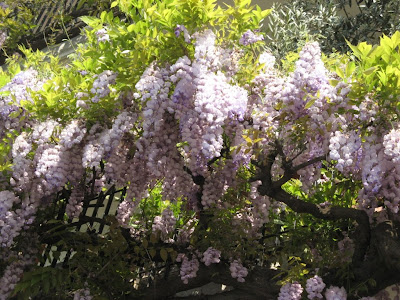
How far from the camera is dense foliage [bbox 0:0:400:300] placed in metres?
3.33

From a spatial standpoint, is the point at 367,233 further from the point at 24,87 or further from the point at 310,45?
the point at 24,87

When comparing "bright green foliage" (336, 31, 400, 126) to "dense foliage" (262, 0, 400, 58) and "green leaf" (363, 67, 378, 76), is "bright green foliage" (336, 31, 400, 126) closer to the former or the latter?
"green leaf" (363, 67, 378, 76)

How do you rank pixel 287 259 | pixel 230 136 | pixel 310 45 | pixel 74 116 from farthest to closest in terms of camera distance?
pixel 287 259 < pixel 74 116 < pixel 230 136 < pixel 310 45

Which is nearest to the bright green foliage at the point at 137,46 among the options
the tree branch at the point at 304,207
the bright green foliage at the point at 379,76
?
the tree branch at the point at 304,207

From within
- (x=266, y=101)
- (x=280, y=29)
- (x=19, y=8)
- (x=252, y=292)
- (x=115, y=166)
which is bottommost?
(x=252, y=292)

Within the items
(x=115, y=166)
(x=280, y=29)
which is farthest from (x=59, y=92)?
(x=280, y=29)

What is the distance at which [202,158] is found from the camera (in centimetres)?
365

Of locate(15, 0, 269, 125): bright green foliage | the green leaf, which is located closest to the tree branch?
locate(15, 0, 269, 125): bright green foliage

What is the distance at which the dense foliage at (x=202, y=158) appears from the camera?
3326 mm

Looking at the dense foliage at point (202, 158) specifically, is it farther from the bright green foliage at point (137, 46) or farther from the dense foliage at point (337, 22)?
the dense foliage at point (337, 22)

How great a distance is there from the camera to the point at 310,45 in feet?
11.0

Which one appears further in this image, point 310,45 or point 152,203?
point 152,203

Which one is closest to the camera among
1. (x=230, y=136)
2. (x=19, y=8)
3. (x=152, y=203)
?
(x=230, y=136)

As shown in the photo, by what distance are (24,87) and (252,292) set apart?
180 centimetres
